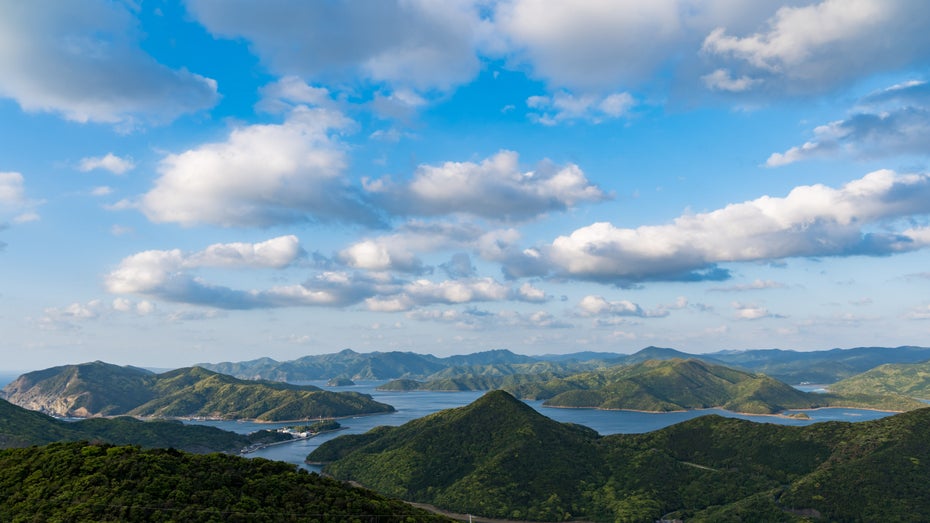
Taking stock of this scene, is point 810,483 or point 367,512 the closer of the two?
point 367,512

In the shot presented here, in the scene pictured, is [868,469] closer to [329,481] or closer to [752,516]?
[752,516]

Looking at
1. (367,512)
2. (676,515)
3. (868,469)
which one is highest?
(367,512)

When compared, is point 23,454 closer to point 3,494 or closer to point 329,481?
point 3,494

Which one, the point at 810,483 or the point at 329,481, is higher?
the point at 329,481

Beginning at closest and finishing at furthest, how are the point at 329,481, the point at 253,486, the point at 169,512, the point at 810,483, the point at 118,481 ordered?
the point at 169,512 → the point at 118,481 → the point at 253,486 → the point at 329,481 → the point at 810,483

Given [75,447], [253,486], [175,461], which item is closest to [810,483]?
[253,486]

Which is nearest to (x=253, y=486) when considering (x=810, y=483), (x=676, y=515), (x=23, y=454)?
(x=23, y=454)

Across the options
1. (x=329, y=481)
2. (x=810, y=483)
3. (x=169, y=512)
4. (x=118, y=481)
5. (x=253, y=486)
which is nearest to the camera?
(x=169, y=512)
